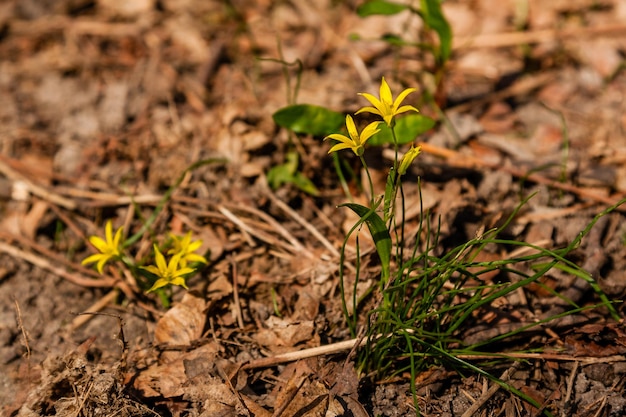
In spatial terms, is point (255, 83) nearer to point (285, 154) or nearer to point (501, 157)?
point (285, 154)

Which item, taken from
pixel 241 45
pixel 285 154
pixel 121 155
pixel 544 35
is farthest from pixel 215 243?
pixel 544 35

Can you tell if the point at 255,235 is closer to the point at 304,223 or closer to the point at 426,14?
the point at 304,223

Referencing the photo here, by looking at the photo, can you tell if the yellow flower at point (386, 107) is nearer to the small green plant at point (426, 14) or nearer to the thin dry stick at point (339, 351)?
the thin dry stick at point (339, 351)

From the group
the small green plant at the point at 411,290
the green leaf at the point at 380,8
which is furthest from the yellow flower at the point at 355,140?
the green leaf at the point at 380,8

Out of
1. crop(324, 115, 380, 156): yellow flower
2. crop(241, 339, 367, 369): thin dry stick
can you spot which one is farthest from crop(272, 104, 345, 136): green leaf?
crop(241, 339, 367, 369): thin dry stick

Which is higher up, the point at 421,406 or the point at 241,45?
the point at 241,45

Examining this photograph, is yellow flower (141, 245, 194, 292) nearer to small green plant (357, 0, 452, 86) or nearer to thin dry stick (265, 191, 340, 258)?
thin dry stick (265, 191, 340, 258)
